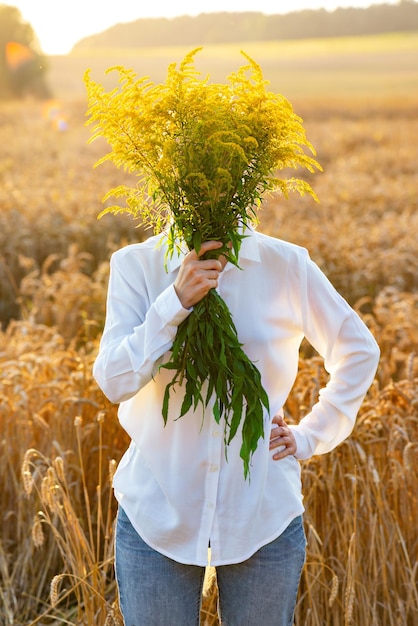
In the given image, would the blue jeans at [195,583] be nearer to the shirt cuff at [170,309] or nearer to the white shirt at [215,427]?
the white shirt at [215,427]

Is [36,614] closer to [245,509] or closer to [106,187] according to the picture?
[245,509]

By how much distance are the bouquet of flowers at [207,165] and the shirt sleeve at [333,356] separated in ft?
0.79

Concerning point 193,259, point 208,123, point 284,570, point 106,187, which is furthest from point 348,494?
point 106,187

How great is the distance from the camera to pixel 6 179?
424 inches

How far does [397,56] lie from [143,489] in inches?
2843

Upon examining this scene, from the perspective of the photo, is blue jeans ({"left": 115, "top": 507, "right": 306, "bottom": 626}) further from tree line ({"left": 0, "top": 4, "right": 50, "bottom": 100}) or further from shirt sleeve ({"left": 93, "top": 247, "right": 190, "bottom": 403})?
tree line ({"left": 0, "top": 4, "right": 50, "bottom": 100})

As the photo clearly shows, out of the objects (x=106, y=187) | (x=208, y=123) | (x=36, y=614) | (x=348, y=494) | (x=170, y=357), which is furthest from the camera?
(x=106, y=187)

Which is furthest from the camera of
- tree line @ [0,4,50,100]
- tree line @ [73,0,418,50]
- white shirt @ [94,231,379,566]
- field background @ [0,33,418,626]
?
tree line @ [73,0,418,50]

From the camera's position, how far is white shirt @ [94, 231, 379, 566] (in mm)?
1832

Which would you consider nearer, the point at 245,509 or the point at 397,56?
→ the point at 245,509

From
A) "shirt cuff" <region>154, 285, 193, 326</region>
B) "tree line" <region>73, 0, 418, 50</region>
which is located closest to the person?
"shirt cuff" <region>154, 285, 193, 326</region>

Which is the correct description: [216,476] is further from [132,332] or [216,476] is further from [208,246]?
[208,246]

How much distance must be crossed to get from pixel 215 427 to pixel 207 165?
590mm

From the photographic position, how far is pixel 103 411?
3.22 metres
